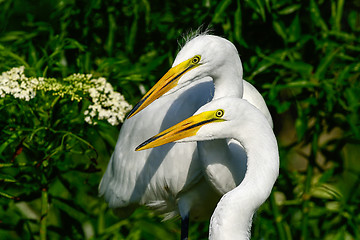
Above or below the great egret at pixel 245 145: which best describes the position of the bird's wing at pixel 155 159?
below

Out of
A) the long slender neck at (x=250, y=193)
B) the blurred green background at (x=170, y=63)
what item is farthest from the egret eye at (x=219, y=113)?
the blurred green background at (x=170, y=63)

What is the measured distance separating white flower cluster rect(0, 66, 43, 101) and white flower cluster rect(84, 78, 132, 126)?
24 cm

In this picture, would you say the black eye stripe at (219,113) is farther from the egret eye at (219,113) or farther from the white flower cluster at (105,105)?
the white flower cluster at (105,105)

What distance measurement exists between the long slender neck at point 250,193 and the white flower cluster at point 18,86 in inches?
36.9

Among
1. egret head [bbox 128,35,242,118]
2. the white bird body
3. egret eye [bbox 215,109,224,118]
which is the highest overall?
egret eye [bbox 215,109,224,118]

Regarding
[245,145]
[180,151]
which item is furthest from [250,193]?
[180,151]

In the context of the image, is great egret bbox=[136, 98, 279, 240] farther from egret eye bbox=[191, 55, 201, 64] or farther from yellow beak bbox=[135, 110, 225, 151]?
egret eye bbox=[191, 55, 201, 64]

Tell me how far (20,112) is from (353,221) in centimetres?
198

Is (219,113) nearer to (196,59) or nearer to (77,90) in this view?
(196,59)

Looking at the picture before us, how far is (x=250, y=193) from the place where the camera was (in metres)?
1.90

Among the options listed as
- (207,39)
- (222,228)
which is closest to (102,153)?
(207,39)

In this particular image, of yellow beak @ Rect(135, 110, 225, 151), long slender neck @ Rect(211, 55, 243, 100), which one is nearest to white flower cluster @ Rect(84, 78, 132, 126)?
long slender neck @ Rect(211, 55, 243, 100)

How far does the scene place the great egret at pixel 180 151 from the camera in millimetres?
2318

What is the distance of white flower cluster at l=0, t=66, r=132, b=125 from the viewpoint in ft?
7.84
